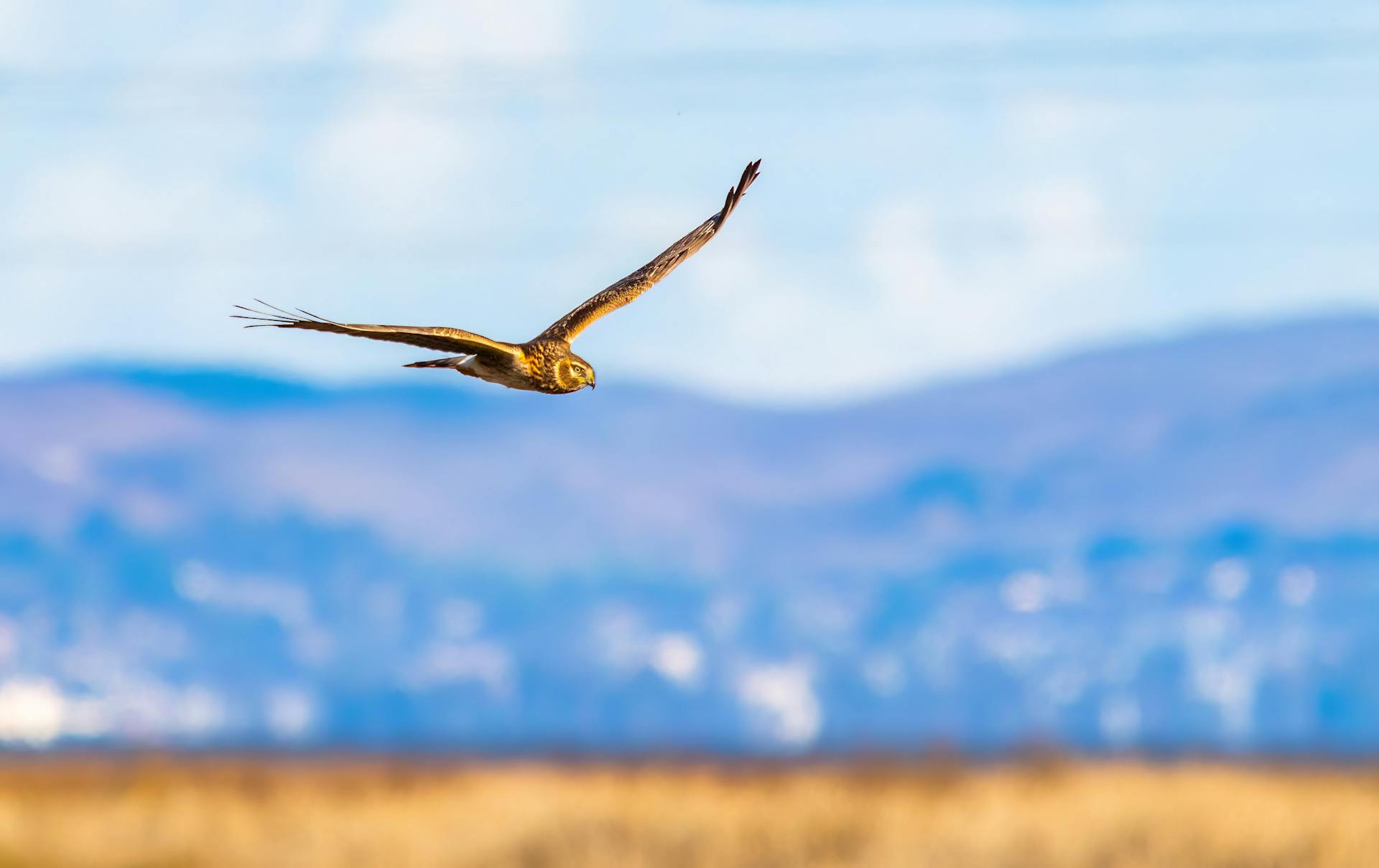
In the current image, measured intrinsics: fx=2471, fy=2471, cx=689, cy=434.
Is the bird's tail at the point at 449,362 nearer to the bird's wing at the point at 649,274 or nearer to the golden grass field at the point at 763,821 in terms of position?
the bird's wing at the point at 649,274

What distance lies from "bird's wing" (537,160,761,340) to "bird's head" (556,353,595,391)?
0.27m

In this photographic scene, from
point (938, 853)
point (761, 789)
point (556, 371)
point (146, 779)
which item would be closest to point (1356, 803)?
point (938, 853)

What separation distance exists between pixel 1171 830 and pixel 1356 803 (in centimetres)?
342

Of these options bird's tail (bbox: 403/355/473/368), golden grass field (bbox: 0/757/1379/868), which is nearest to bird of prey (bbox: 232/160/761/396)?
bird's tail (bbox: 403/355/473/368)

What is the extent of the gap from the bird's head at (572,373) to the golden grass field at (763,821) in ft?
89.8

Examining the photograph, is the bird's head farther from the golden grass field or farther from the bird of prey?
the golden grass field

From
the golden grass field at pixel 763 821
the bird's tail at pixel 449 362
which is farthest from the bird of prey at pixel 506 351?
the golden grass field at pixel 763 821

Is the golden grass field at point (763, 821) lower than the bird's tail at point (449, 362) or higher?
higher

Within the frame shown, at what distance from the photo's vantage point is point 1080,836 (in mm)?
33094

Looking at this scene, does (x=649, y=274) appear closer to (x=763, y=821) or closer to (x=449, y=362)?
(x=449, y=362)

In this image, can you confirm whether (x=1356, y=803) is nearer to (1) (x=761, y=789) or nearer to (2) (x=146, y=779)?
(1) (x=761, y=789)

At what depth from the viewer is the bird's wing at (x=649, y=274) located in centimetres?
542

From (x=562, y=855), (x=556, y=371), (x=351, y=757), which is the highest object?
(x=351, y=757)

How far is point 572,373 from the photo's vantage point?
480 cm
